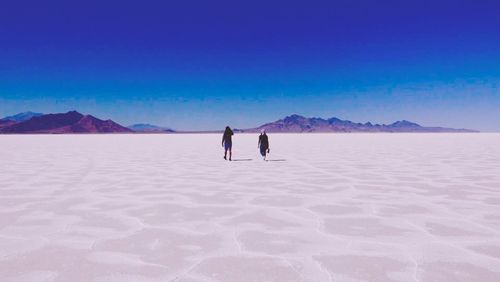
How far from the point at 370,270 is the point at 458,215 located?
2714 millimetres

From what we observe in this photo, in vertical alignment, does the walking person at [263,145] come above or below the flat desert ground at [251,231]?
above

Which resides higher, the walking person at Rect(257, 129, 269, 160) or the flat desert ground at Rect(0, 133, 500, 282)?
the walking person at Rect(257, 129, 269, 160)

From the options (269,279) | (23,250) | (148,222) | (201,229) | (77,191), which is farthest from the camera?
(77,191)

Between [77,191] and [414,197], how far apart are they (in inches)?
236

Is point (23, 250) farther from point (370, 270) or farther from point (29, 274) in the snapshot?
point (370, 270)

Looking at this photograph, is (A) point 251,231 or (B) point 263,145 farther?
(B) point 263,145

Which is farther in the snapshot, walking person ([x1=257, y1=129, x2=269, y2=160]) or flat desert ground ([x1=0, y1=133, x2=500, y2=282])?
walking person ([x1=257, y1=129, x2=269, y2=160])

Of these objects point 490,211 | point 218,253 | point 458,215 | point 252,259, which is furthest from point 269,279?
point 490,211

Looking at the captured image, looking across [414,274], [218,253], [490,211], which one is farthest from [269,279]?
[490,211]

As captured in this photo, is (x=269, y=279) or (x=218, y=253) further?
(x=218, y=253)

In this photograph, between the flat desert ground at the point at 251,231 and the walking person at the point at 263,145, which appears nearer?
the flat desert ground at the point at 251,231

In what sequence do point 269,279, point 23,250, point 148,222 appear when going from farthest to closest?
point 148,222, point 23,250, point 269,279

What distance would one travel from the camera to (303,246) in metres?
4.17

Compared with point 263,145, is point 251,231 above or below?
below
